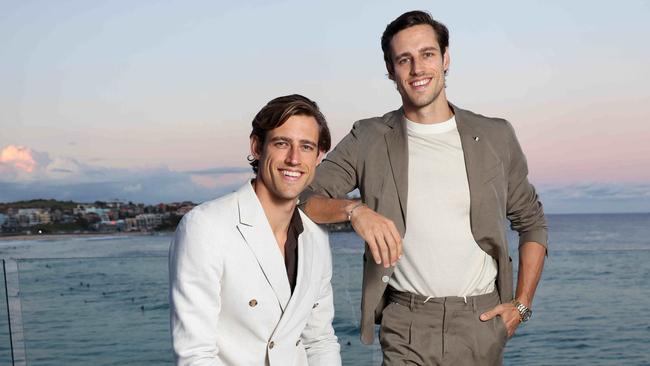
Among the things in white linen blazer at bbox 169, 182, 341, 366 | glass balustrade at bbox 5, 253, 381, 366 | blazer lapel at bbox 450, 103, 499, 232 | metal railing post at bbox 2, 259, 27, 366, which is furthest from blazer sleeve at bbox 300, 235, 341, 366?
metal railing post at bbox 2, 259, 27, 366

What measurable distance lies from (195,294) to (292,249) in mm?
355

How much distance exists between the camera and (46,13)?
2477 cm

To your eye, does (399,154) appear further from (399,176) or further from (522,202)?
(522,202)

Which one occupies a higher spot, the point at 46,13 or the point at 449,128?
the point at 46,13

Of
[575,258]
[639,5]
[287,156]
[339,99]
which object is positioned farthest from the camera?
[639,5]

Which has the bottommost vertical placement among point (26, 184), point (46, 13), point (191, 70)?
point (26, 184)

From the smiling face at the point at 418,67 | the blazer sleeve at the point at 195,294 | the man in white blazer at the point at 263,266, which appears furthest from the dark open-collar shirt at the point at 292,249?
the smiling face at the point at 418,67

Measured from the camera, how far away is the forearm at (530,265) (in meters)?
2.83

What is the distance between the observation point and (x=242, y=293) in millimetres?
2090

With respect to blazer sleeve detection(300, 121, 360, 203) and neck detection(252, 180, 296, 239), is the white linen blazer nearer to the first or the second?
neck detection(252, 180, 296, 239)

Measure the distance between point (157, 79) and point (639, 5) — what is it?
658 inches

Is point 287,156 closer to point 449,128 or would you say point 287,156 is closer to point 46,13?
point 449,128

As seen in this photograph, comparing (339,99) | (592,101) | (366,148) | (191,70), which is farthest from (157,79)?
(366,148)

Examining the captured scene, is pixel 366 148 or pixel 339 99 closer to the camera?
pixel 366 148
